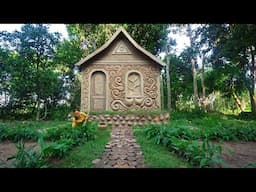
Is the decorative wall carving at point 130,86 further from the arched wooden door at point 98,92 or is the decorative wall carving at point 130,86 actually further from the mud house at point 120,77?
the arched wooden door at point 98,92

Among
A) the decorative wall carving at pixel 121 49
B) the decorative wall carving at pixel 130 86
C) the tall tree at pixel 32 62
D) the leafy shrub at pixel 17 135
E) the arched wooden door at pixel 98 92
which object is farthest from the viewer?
the tall tree at pixel 32 62

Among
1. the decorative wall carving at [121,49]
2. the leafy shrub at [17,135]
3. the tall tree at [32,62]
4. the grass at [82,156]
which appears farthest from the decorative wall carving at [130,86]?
the grass at [82,156]

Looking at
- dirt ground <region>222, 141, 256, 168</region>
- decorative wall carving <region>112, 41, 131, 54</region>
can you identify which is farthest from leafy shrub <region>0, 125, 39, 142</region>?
decorative wall carving <region>112, 41, 131, 54</region>

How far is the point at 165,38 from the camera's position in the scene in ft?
67.2

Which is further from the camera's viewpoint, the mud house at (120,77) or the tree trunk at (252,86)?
the tree trunk at (252,86)

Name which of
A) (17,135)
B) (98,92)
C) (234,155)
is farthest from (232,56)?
(17,135)

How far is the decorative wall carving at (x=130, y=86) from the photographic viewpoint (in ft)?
36.1

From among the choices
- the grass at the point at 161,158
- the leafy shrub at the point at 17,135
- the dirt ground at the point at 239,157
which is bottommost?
the dirt ground at the point at 239,157

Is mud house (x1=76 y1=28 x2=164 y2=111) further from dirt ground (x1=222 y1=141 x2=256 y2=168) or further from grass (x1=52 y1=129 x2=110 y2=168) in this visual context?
dirt ground (x1=222 y1=141 x2=256 y2=168)

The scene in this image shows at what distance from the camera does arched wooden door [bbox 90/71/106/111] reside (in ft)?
36.8

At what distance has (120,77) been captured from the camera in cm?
1124

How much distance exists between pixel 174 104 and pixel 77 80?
9.73 meters
